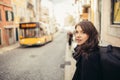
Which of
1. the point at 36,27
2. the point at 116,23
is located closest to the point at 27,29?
the point at 36,27

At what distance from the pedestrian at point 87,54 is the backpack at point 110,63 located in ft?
0.16

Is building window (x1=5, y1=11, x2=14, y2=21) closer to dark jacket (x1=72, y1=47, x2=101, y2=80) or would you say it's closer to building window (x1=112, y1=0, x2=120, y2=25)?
building window (x1=112, y1=0, x2=120, y2=25)

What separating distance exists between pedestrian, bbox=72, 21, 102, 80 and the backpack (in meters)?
0.05

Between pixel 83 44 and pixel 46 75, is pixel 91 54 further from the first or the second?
pixel 46 75

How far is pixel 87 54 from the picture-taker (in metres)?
2.21

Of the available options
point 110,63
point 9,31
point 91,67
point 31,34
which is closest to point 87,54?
point 91,67

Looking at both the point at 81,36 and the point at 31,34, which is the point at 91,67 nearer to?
the point at 81,36

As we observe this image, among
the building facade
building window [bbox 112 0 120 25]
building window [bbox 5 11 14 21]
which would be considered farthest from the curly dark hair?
building window [bbox 5 11 14 21]

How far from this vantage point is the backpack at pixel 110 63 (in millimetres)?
1984

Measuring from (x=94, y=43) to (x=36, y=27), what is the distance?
68.3 ft

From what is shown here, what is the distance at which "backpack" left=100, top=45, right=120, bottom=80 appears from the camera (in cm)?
198

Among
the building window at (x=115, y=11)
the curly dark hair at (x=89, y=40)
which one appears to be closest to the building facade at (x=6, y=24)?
the building window at (x=115, y=11)

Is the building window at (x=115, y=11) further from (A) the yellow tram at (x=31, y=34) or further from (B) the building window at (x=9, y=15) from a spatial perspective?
(B) the building window at (x=9, y=15)

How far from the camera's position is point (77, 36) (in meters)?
2.54
